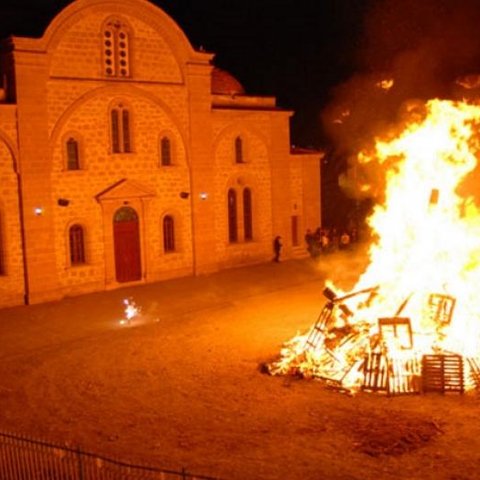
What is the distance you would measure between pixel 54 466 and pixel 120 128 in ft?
62.3

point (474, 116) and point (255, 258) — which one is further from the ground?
point (474, 116)

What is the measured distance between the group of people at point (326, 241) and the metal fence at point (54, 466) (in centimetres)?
2418

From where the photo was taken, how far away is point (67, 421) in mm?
15766

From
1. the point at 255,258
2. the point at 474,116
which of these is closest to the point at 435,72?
the point at 474,116

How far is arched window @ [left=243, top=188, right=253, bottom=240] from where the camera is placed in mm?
34906

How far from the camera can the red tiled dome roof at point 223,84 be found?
3453 cm

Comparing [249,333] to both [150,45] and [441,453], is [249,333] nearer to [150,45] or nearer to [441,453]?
[441,453]

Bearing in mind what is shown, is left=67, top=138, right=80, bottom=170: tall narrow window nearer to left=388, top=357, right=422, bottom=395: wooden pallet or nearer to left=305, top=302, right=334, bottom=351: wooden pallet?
left=305, top=302, right=334, bottom=351: wooden pallet

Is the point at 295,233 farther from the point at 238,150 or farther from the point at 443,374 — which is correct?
the point at 443,374

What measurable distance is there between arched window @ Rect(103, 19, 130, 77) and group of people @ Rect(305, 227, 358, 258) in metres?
12.1

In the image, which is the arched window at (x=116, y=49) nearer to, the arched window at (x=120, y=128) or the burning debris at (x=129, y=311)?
the arched window at (x=120, y=128)

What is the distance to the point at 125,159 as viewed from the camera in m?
30.0

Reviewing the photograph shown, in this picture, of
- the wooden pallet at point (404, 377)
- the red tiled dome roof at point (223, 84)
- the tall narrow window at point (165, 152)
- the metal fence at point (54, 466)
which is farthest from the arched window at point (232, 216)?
the metal fence at point (54, 466)

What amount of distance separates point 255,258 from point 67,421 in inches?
790
